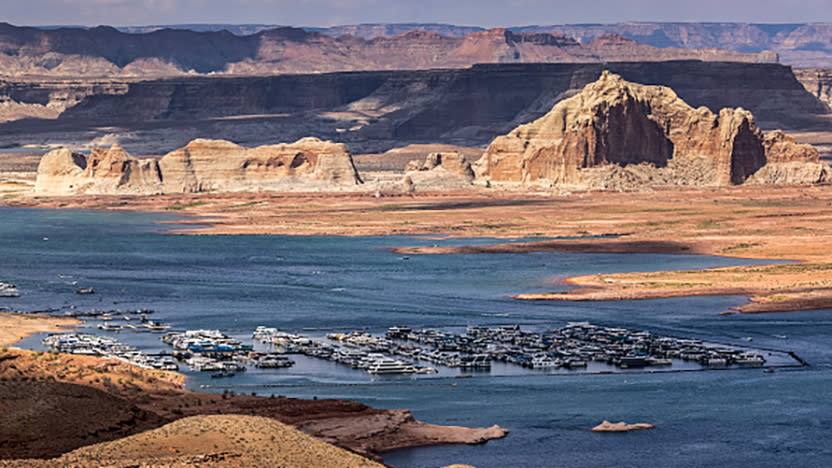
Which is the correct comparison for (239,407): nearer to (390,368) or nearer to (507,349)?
(390,368)

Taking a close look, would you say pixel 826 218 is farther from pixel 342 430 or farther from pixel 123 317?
pixel 342 430

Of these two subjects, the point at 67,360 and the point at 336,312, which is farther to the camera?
the point at 336,312

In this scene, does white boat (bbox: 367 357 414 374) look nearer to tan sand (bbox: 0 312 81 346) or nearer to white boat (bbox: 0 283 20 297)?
tan sand (bbox: 0 312 81 346)

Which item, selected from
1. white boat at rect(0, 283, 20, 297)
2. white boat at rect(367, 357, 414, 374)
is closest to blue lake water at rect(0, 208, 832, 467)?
white boat at rect(367, 357, 414, 374)

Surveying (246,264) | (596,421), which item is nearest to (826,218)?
(246,264)

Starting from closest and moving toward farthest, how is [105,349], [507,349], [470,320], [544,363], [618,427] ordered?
[618,427] < [544,363] < [105,349] < [507,349] < [470,320]

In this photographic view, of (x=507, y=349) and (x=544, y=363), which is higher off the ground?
(x=507, y=349)

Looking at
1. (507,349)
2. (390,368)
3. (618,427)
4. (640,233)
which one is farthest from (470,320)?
(640,233)

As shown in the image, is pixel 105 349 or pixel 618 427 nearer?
pixel 618 427

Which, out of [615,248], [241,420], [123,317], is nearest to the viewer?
[241,420]
